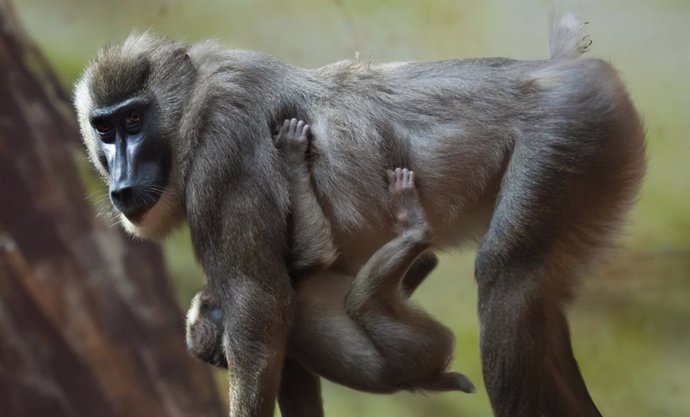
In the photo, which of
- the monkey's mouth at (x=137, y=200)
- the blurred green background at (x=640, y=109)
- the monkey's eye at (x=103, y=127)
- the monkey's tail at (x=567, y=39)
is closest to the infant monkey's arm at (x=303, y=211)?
the monkey's mouth at (x=137, y=200)

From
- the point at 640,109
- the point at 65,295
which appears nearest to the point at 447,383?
the point at 640,109

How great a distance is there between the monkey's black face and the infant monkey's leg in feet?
2.51

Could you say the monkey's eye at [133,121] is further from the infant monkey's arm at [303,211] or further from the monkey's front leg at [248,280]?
the infant monkey's arm at [303,211]

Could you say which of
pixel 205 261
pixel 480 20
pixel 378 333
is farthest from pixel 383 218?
pixel 480 20

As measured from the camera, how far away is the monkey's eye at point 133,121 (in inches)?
133

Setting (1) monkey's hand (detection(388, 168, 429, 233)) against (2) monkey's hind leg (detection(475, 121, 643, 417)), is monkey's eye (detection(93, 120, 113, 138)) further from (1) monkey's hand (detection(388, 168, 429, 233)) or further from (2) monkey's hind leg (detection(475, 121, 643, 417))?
(2) monkey's hind leg (detection(475, 121, 643, 417))

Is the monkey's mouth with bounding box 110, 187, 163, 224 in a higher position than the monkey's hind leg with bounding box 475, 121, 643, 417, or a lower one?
higher

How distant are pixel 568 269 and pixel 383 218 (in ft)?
2.12

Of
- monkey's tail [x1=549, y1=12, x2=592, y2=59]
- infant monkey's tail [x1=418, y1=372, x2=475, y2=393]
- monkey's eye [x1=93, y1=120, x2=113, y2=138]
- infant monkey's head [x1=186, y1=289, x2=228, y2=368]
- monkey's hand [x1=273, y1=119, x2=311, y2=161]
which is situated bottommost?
infant monkey's tail [x1=418, y1=372, x2=475, y2=393]

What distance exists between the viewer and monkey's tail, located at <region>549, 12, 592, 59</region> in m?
3.50

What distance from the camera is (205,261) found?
3.28 meters

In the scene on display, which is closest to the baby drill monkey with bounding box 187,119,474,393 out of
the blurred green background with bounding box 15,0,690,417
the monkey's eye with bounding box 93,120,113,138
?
the monkey's eye with bounding box 93,120,113,138

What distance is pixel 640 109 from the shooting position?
15.6ft

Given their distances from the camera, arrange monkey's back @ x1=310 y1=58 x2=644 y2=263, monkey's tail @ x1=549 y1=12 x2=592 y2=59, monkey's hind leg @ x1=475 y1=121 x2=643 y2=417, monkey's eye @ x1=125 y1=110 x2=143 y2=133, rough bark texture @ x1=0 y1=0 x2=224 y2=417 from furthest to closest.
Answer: rough bark texture @ x1=0 y1=0 x2=224 y2=417 → monkey's tail @ x1=549 y1=12 x2=592 y2=59 → monkey's eye @ x1=125 y1=110 x2=143 y2=133 → monkey's back @ x1=310 y1=58 x2=644 y2=263 → monkey's hind leg @ x1=475 y1=121 x2=643 y2=417
